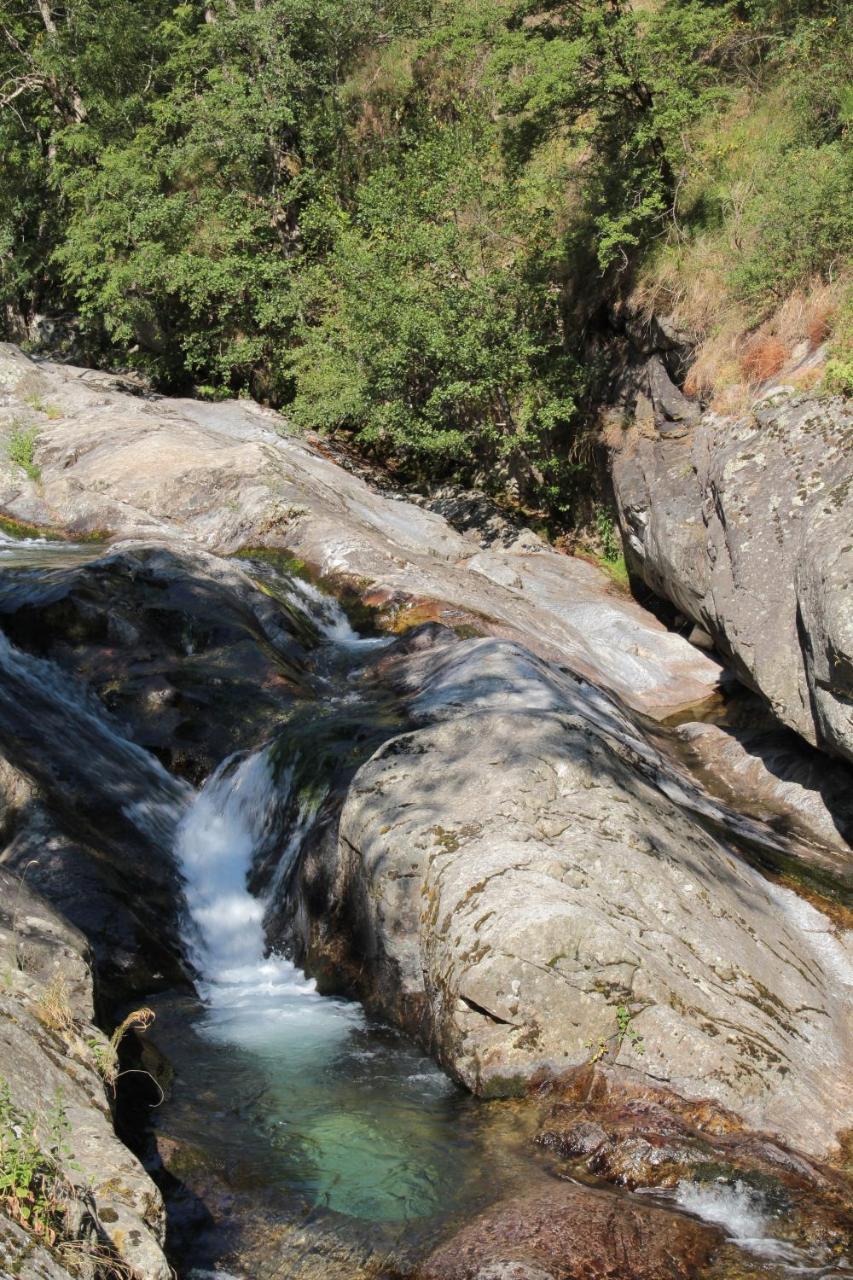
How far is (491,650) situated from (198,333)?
678 inches

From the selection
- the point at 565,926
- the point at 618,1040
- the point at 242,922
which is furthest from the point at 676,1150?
the point at 242,922

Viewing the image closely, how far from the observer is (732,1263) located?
4.62m

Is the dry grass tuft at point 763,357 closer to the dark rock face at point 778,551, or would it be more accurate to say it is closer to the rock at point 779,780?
the dark rock face at point 778,551

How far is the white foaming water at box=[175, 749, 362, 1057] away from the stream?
16 mm

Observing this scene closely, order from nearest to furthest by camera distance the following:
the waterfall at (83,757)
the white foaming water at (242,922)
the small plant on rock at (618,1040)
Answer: the small plant on rock at (618,1040)
the white foaming water at (242,922)
the waterfall at (83,757)

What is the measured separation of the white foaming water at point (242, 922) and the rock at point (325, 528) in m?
4.56

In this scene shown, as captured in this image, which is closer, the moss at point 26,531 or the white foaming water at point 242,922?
the white foaming water at point 242,922

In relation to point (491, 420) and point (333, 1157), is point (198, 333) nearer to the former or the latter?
point (491, 420)

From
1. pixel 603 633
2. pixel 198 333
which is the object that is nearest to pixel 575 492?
pixel 603 633

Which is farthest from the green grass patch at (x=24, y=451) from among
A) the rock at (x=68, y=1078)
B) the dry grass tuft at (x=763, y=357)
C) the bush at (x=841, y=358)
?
the rock at (x=68, y=1078)

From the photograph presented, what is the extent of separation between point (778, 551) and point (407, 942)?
7454 millimetres

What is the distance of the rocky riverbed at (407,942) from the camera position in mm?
4840

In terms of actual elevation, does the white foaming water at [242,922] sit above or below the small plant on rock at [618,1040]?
below

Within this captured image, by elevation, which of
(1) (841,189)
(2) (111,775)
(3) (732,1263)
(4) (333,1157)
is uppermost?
(1) (841,189)
